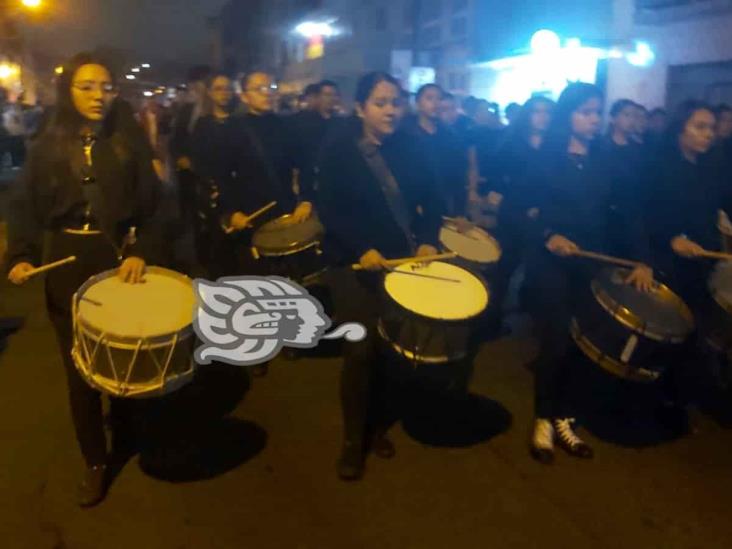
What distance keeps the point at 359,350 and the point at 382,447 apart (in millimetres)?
645

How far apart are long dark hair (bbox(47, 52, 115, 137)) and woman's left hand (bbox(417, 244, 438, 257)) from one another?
1.54 meters

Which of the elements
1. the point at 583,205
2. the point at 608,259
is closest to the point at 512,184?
the point at 583,205

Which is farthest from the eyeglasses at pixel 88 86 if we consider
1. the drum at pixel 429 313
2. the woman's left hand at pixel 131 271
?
the drum at pixel 429 313

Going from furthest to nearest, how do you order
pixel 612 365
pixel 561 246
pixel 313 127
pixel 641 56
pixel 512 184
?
pixel 641 56, pixel 313 127, pixel 512 184, pixel 561 246, pixel 612 365

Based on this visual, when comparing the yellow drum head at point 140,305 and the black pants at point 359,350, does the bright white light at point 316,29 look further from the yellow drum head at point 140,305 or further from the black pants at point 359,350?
the yellow drum head at point 140,305

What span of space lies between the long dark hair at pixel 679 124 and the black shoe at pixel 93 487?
3409mm

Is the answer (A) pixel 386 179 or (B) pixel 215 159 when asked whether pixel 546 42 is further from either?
(A) pixel 386 179

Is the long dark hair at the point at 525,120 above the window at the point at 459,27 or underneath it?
underneath

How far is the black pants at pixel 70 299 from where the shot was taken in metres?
3.36

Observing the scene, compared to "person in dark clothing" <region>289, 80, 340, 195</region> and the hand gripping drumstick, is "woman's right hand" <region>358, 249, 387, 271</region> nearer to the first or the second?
the hand gripping drumstick

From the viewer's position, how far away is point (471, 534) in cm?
340

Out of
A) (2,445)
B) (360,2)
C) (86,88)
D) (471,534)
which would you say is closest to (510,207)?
(471,534)

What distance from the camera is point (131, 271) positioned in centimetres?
326

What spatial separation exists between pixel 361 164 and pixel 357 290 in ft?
1.90
